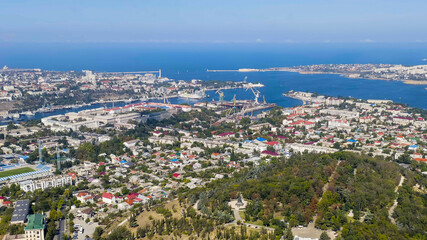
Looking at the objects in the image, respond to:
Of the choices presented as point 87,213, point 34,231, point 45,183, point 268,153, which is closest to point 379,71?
point 268,153

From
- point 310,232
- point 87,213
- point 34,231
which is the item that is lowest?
point 87,213

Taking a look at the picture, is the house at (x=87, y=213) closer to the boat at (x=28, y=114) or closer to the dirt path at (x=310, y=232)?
the dirt path at (x=310, y=232)

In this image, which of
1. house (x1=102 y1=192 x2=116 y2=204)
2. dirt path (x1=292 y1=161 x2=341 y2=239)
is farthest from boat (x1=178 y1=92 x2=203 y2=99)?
dirt path (x1=292 y1=161 x2=341 y2=239)

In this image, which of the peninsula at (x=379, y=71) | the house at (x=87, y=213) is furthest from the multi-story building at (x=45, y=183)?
the peninsula at (x=379, y=71)

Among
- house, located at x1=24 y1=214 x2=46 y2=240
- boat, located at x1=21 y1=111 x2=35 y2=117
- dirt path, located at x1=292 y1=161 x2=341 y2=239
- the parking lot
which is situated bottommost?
boat, located at x1=21 y1=111 x2=35 y2=117

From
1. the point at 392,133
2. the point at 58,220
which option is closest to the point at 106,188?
the point at 58,220

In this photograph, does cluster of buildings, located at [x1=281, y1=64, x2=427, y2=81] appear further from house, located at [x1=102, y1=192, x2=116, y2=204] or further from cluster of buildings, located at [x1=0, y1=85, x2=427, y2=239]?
house, located at [x1=102, y1=192, x2=116, y2=204]

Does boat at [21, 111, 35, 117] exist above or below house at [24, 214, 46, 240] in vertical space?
below

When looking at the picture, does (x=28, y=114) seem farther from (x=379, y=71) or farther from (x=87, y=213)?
(x=379, y=71)

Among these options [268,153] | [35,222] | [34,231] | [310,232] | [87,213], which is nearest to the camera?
[310,232]

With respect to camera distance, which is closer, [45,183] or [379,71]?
[45,183]

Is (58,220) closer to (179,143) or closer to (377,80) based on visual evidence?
(179,143)
